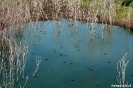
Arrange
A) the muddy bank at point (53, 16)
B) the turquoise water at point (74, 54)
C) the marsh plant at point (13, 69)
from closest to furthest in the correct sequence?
the marsh plant at point (13, 69)
the turquoise water at point (74, 54)
the muddy bank at point (53, 16)

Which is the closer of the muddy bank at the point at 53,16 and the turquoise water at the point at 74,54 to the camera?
the turquoise water at the point at 74,54

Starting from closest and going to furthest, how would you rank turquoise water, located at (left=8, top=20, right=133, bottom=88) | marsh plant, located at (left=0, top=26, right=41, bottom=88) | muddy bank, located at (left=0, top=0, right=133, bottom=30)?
marsh plant, located at (left=0, top=26, right=41, bottom=88)
turquoise water, located at (left=8, top=20, right=133, bottom=88)
muddy bank, located at (left=0, top=0, right=133, bottom=30)

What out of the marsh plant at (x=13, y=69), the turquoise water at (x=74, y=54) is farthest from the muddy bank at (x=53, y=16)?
the marsh plant at (x=13, y=69)

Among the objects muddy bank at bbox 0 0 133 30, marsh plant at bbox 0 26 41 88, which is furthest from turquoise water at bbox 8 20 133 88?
muddy bank at bbox 0 0 133 30

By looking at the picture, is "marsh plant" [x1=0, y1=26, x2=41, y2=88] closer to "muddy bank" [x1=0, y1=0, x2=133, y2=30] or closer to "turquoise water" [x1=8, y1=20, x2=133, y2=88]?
"turquoise water" [x1=8, y1=20, x2=133, y2=88]

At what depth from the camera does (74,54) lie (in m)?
26.6

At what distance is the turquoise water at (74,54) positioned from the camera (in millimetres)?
20562

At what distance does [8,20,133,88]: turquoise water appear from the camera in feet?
67.5

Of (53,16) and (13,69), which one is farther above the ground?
(53,16)

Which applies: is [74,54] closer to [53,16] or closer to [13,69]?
[13,69]

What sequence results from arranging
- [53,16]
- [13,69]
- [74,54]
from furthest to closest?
[53,16] < [74,54] < [13,69]

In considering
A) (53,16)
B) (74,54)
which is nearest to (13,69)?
(74,54)

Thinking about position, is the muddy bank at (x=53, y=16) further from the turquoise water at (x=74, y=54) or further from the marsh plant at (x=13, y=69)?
the marsh plant at (x=13, y=69)

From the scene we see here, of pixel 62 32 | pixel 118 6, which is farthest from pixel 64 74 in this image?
pixel 118 6
